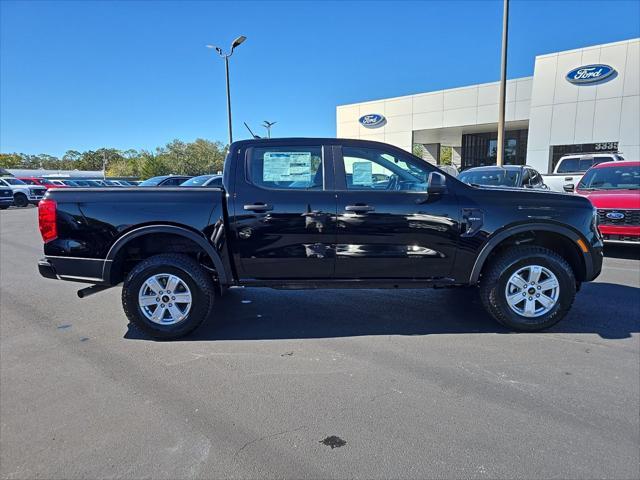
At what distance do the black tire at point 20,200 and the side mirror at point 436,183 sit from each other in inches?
1093

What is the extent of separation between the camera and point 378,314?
15.0 feet

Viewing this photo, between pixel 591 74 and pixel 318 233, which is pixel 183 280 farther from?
pixel 591 74

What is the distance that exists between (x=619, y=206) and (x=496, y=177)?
123 inches

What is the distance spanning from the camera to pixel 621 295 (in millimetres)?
5160

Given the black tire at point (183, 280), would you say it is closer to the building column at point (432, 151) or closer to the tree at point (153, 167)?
the building column at point (432, 151)

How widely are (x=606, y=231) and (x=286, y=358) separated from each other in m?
6.60

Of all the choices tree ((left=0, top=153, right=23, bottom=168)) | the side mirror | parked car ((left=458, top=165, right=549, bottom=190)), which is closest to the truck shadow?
the side mirror

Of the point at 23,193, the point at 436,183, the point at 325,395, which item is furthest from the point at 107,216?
the point at 23,193

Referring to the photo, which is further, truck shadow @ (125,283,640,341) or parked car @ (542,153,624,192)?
parked car @ (542,153,624,192)

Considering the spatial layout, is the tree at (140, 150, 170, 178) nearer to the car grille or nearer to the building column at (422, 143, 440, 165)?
the building column at (422, 143, 440, 165)

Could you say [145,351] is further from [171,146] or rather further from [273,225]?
[171,146]

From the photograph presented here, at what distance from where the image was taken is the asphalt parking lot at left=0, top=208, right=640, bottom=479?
225cm

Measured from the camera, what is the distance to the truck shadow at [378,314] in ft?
13.4

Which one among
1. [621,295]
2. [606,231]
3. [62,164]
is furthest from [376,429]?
[62,164]
